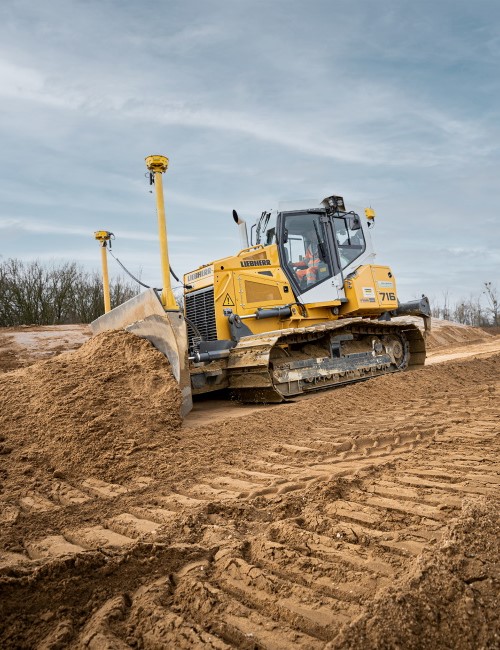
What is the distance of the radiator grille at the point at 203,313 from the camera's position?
889 centimetres

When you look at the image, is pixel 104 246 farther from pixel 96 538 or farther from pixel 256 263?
pixel 96 538

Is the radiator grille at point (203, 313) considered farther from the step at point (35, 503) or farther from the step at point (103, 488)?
the step at point (35, 503)

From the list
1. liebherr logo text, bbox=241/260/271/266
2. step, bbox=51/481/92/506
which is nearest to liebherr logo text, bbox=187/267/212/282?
liebherr logo text, bbox=241/260/271/266

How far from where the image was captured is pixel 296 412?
698 cm

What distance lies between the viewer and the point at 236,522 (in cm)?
335

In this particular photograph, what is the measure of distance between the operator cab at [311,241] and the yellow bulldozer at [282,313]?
2 cm

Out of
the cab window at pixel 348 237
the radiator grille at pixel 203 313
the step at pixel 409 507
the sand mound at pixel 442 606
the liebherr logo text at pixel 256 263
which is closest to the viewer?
the sand mound at pixel 442 606

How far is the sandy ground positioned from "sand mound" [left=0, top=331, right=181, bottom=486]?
24mm

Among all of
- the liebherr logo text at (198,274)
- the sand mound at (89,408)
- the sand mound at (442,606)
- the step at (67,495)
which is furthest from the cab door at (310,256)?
the sand mound at (442,606)

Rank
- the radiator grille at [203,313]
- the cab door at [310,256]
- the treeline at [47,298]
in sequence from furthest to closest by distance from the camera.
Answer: the treeline at [47,298]
the cab door at [310,256]
the radiator grille at [203,313]

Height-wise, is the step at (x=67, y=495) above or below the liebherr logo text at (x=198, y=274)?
below

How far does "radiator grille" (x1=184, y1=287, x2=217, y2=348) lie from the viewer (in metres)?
8.89

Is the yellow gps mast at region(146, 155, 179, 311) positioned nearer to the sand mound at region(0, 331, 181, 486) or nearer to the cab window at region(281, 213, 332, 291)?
the sand mound at region(0, 331, 181, 486)

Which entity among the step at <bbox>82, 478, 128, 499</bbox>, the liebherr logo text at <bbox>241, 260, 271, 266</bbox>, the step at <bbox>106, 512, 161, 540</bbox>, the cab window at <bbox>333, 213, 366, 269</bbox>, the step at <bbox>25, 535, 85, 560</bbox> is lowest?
the step at <bbox>25, 535, 85, 560</bbox>
